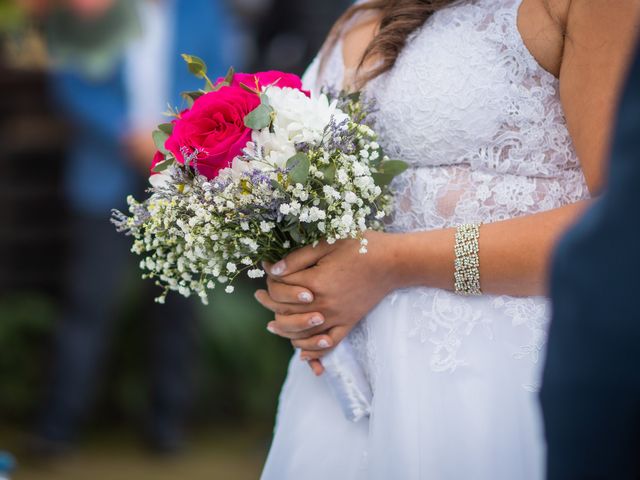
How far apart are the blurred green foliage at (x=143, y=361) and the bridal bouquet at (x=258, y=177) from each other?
297 centimetres

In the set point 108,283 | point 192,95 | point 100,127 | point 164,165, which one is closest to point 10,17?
point 100,127

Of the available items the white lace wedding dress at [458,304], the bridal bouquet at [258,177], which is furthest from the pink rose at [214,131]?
the white lace wedding dress at [458,304]

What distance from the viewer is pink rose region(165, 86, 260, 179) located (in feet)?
4.98

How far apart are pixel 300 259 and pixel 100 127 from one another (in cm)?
265

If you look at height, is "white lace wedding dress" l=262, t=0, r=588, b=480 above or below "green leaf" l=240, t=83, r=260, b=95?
below

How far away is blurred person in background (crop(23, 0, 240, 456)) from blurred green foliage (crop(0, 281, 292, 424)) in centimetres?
35

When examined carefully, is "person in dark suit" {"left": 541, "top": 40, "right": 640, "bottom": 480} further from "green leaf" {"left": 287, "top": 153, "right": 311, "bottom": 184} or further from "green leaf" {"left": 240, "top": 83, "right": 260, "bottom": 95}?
"green leaf" {"left": 240, "top": 83, "right": 260, "bottom": 95}

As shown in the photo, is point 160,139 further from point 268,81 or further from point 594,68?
point 594,68

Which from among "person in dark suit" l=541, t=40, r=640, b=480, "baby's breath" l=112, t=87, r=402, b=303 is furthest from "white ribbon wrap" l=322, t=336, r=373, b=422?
"person in dark suit" l=541, t=40, r=640, b=480

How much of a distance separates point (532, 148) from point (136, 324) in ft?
10.9

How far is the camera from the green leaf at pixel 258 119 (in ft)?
4.96

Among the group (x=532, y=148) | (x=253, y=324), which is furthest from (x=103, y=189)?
(x=532, y=148)

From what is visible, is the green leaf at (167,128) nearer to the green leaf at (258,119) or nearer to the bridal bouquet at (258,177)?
the bridal bouquet at (258,177)

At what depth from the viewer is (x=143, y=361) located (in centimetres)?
455
